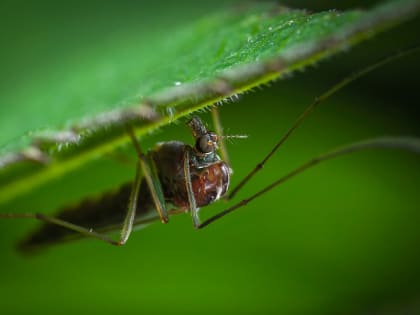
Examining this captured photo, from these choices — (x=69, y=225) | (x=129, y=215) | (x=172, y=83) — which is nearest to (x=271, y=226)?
(x=129, y=215)

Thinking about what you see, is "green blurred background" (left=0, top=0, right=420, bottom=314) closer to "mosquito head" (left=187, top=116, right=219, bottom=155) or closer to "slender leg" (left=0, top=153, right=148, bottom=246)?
"slender leg" (left=0, top=153, right=148, bottom=246)

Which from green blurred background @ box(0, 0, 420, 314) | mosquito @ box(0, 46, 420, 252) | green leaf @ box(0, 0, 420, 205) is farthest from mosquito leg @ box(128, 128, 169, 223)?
green blurred background @ box(0, 0, 420, 314)

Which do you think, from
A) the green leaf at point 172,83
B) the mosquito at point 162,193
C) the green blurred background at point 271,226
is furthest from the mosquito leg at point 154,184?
the green blurred background at point 271,226

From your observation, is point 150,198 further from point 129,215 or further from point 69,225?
point 69,225

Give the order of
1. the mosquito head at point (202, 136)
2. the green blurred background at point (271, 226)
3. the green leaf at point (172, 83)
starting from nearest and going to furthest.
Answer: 1. the green leaf at point (172, 83)
2. the mosquito head at point (202, 136)
3. the green blurred background at point (271, 226)

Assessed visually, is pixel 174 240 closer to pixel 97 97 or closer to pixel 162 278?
pixel 162 278

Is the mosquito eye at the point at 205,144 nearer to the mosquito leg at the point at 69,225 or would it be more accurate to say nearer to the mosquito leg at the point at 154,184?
the mosquito leg at the point at 154,184
